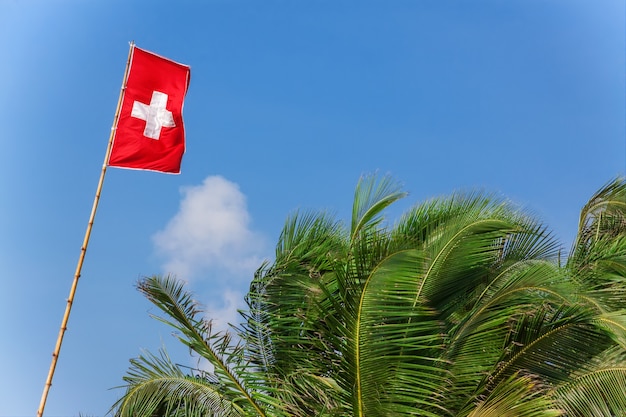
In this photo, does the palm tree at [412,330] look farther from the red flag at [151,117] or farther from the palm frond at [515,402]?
the red flag at [151,117]

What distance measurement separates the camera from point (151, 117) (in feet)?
38.8

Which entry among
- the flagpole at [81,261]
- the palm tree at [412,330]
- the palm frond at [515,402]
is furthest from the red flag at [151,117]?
the palm frond at [515,402]

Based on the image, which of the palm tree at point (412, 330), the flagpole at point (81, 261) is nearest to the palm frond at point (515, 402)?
the palm tree at point (412, 330)

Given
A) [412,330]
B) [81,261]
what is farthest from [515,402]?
[81,261]

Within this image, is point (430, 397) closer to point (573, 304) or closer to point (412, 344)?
point (412, 344)

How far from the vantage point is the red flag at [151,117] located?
11578 mm

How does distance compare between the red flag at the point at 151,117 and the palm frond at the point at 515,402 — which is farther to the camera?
the red flag at the point at 151,117

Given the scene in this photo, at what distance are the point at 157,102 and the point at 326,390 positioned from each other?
16.1 ft

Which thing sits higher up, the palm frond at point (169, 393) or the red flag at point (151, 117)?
the red flag at point (151, 117)

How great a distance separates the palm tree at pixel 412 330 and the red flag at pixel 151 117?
2155mm

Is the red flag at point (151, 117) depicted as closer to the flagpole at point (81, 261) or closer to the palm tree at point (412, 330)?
the flagpole at point (81, 261)

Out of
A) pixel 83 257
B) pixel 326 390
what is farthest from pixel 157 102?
pixel 326 390

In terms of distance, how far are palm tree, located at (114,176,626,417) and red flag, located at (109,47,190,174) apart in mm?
2155

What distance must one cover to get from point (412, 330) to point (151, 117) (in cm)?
519
